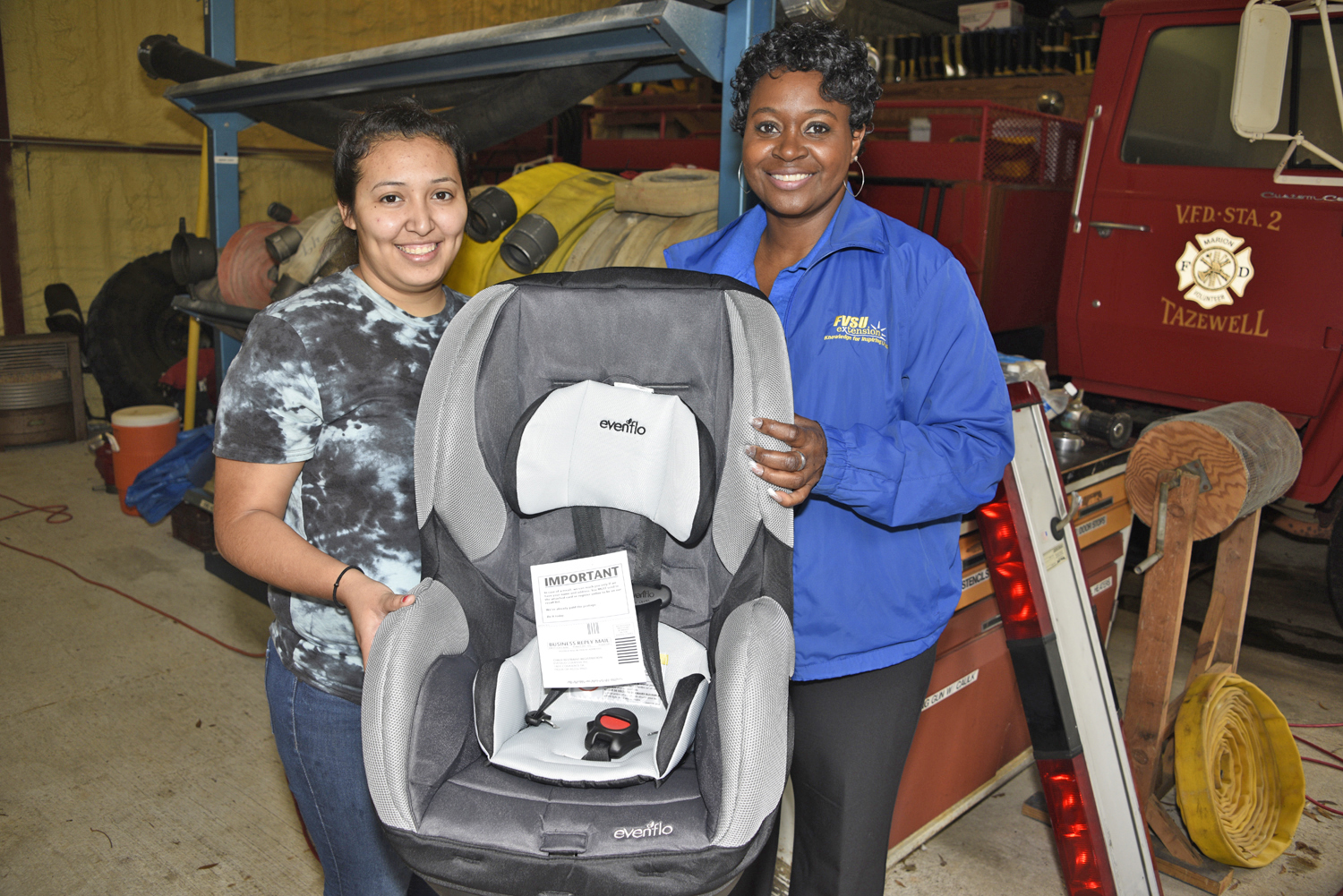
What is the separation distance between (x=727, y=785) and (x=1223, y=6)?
3.29 metres

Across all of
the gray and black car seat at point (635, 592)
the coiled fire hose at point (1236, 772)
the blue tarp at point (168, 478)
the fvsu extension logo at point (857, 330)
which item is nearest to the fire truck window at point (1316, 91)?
the coiled fire hose at point (1236, 772)

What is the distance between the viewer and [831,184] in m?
1.43

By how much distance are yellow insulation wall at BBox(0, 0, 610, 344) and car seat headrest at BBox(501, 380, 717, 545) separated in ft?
21.3

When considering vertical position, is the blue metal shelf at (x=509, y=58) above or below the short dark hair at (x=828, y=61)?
Result: above

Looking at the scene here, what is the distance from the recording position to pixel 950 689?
2.22m

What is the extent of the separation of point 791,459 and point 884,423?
251mm

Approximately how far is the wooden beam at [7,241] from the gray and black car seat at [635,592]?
635cm

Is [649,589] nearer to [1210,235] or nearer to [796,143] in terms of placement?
[796,143]

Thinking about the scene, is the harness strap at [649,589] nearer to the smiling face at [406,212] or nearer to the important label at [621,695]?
the important label at [621,695]

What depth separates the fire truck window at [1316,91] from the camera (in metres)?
2.93

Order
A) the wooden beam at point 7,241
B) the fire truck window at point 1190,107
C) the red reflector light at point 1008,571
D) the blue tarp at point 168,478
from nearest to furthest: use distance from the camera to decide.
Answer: the red reflector light at point 1008,571
the fire truck window at point 1190,107
the blue tarp at point 168,478
the wooden beam at point 7,241

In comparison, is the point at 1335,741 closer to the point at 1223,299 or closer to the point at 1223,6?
the point at 1223,299

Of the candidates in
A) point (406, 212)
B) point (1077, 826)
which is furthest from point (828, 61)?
point (1077, 826)

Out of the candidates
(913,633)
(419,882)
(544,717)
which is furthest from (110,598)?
(913,633)
